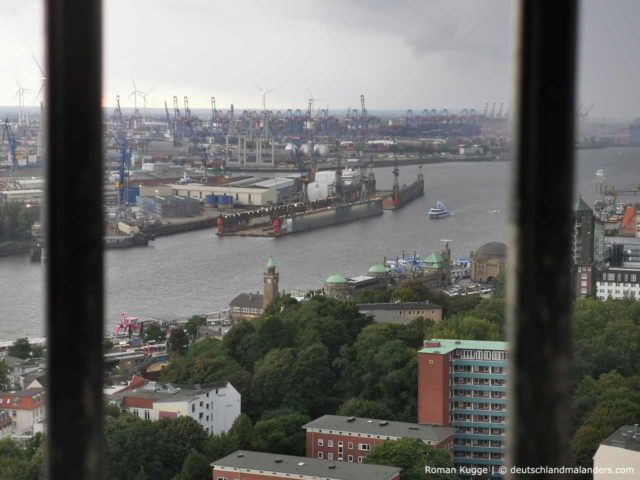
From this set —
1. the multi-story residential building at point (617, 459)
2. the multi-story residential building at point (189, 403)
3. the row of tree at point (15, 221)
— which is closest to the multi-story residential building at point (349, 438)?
the multi-story residential building at point (189, 403)

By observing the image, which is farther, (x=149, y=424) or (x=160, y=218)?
(x=160, y=218)

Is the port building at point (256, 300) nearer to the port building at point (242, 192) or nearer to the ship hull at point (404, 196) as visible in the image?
the port building at point (242, 192)

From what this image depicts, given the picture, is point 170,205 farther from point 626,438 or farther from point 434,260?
point 626,438

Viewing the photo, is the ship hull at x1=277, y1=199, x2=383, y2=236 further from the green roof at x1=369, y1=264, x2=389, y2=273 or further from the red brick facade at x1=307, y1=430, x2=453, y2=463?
the red brick facade at x1=307, y1=430, x2=453, y2=463

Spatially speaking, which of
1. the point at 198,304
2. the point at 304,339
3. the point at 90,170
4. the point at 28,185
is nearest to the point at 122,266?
the point at 198,304

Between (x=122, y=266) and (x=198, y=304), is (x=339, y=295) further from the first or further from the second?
(x=122, y=266)

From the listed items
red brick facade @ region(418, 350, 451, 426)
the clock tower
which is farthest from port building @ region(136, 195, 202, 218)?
red brick facade @ region(418, 350, 451, 426)

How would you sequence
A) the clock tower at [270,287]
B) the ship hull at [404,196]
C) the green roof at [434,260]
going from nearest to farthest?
the clock tower at [270,287]
the green roof at [434,260]
the ship hull at [404,196]
